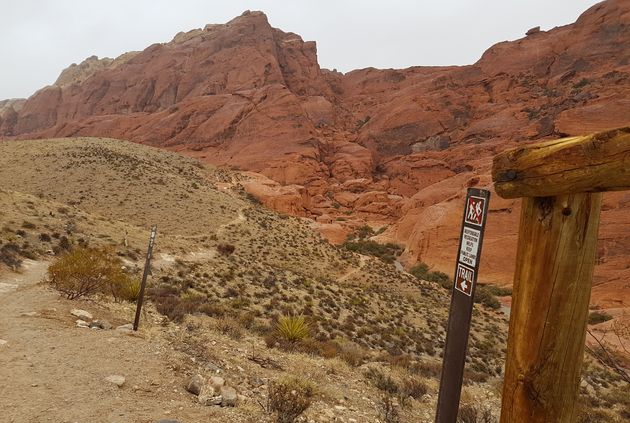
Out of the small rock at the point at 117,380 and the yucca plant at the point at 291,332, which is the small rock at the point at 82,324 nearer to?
the small rock at the point at 117,380

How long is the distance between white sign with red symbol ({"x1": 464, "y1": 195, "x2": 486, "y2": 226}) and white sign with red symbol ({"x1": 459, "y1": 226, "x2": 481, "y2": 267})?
0.06 metres

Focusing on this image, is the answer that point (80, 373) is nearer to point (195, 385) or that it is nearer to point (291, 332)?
point (195, 385)

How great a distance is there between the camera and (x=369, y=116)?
79938 mm

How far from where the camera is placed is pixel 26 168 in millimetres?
38719

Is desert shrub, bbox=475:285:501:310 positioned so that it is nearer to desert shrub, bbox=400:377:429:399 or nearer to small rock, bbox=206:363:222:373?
desert shrub, bbox=400:377:429:399

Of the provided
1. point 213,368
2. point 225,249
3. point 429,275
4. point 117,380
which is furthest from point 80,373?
point 429,275

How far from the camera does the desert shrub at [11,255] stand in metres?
12.3

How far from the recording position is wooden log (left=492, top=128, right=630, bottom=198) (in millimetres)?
1653

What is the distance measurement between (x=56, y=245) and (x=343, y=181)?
45747 millimetres

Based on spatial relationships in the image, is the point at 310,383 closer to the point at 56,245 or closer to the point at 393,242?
the point at 56,245

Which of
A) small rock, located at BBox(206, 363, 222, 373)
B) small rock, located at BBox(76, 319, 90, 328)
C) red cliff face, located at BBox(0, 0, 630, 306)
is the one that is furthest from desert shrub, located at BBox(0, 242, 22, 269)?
red cliff face, located at BBox(0, 0, 630, 306)

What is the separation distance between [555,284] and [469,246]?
66cm

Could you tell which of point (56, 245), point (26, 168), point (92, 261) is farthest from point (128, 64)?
point (92, 261)

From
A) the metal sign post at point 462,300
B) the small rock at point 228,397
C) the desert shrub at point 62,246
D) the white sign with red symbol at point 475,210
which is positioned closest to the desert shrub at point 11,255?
the desert shrub at point 62,246
